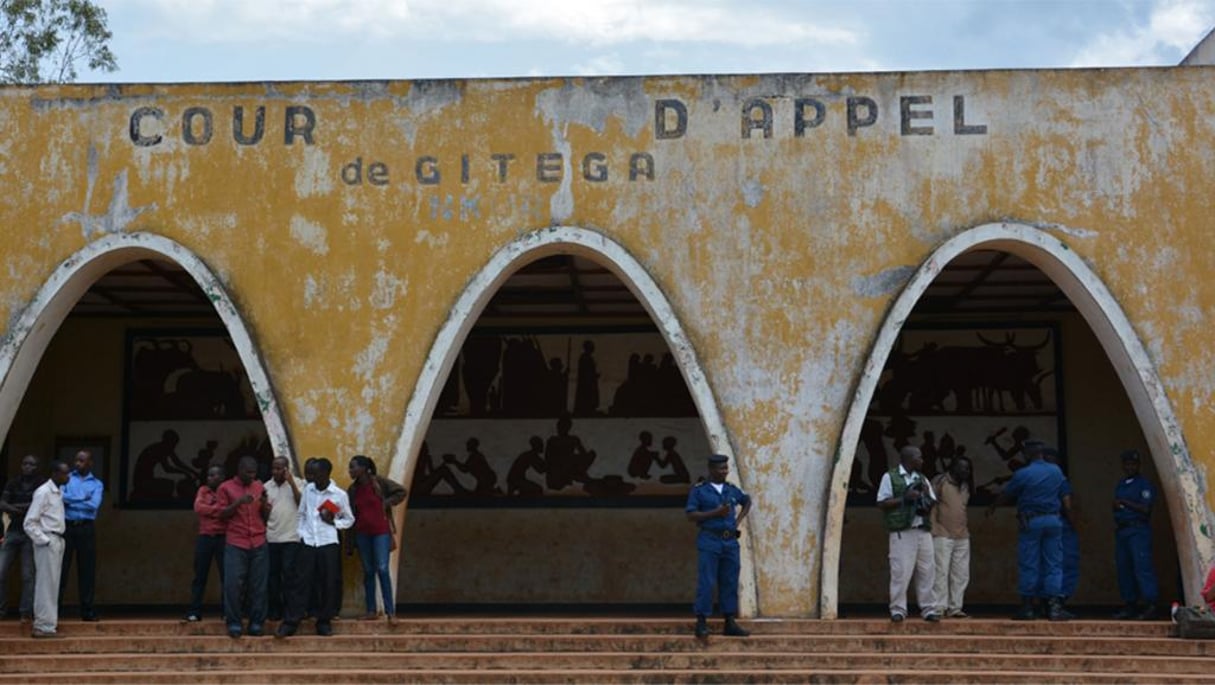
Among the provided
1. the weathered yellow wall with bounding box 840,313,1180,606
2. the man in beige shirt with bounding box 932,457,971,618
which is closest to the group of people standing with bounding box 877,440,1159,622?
the man in beige shirt with bounding box 932,457,971,618

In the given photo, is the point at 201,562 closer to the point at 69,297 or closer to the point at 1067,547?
the point at 69,297

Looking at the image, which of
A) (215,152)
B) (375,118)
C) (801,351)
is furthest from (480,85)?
(801,351)

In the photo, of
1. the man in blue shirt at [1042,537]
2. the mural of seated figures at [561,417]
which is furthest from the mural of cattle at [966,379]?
the man in blue shirt at [1042,537]

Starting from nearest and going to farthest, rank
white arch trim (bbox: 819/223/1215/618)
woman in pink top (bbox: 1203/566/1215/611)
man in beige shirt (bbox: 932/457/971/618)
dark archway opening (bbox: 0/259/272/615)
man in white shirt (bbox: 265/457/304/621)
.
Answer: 1. woman in pink top (bbox: 1203/566/1215/611)
2. man in white shirt (bbox: 265/457/304/621)
3. white arch trim (bbox: 819/223/1215/618)
4. man in beige shirt (bbox: 932/457/971/618)
5. dark archway opening (bbox: 0/259/272/615)

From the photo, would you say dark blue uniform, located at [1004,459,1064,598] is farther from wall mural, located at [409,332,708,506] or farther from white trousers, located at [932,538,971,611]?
wall mural, located at [409,332,708,506]

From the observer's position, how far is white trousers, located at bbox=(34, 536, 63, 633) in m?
11.1

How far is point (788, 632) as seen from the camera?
11391 millimetres

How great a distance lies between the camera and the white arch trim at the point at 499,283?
11.9 m

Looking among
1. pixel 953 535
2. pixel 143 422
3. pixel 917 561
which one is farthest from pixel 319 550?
pixel 143 422

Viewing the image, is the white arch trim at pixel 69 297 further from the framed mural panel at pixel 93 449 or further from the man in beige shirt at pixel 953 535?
the man in beige shirt at pixel 953 535

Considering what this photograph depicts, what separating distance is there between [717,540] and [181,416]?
672 cm

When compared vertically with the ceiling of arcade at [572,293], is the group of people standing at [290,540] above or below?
below

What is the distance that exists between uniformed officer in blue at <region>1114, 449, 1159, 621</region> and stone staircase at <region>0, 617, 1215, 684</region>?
52cm

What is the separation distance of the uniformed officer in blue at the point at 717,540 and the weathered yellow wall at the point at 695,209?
737mm
